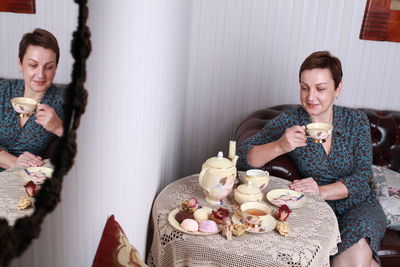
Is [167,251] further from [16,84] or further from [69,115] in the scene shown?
[16,84]

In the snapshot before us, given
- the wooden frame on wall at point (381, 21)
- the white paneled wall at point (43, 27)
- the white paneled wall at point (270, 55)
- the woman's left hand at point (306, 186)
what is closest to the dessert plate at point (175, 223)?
the woman's left hand at point (306, 186)

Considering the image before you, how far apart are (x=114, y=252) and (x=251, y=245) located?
0.57m

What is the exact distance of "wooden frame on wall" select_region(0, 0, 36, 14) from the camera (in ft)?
1.95

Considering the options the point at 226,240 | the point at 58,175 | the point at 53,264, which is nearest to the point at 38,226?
the point at 58,175

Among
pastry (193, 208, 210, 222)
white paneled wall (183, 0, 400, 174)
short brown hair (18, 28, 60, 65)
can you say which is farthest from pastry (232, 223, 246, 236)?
white paneled wall (183, 0, 400, 174)

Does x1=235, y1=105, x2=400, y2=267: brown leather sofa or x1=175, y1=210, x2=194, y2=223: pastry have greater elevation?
x1=235, y1=105, x2=400, y2=267: brown leather sofa

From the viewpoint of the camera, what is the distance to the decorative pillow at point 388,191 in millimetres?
2256

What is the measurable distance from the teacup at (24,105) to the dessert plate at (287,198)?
1.32 metres

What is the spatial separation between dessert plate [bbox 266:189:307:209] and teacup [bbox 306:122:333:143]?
278 mm

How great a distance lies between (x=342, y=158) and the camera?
2180mm

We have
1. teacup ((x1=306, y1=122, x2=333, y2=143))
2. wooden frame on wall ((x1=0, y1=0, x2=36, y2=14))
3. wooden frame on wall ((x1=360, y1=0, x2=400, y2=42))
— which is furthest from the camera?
wooden frame on wall ((x1=360, y1=0, x2=400, y2=42))

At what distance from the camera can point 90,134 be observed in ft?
3.39

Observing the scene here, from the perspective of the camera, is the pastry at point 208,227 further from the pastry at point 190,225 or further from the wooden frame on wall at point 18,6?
the wooden frame on wall at point 18,6

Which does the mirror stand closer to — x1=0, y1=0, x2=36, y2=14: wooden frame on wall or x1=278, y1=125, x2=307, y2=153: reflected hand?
x1=0, y1=0, x2=36, y2=14: wooden frame on wall
